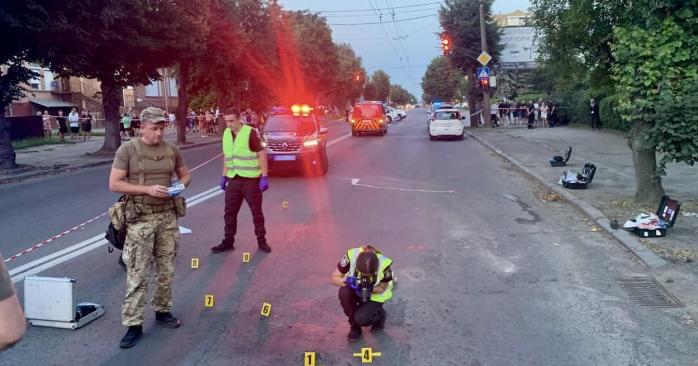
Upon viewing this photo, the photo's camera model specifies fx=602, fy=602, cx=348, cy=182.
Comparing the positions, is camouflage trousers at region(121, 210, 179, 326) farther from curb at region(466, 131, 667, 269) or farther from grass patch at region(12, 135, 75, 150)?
grass patch at region(12, 135, 75, 150)

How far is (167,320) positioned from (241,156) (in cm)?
290

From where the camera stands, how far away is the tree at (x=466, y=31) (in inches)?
1512

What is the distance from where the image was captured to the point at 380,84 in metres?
128

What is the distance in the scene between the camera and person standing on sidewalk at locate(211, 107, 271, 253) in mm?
7648

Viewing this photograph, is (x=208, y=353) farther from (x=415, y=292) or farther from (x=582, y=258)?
(x=582, y=258)

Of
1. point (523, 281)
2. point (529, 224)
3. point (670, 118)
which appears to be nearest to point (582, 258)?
point (523, 281)

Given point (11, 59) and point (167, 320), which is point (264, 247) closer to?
point (167, 320)

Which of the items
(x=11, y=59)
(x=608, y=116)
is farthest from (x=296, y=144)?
(x=608, y=116)

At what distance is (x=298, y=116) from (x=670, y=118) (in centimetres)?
962

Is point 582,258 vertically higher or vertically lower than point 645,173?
lower

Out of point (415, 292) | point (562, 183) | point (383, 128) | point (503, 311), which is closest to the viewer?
point (503, 311)

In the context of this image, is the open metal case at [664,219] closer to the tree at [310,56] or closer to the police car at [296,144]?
the police car at [296,144]

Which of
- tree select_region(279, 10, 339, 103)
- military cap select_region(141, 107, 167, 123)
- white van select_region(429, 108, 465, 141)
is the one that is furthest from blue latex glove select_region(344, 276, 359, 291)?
tree select_region(279, 10, 339, 103)

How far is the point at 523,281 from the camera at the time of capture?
6.38 meters
